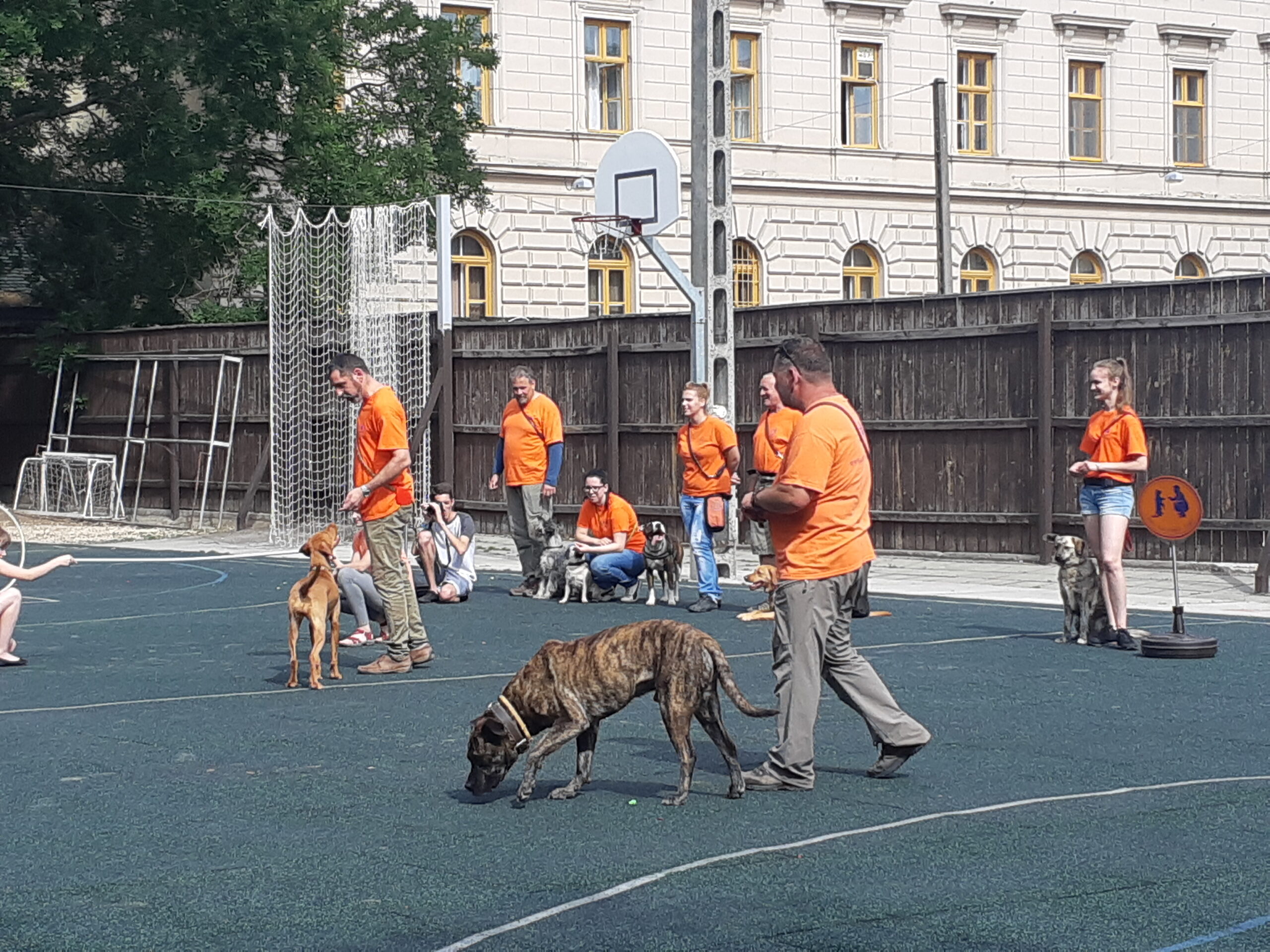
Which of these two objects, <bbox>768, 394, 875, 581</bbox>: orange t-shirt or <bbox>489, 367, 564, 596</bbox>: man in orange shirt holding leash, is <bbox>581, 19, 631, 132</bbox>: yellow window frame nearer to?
<bbox>489, 367, 564, 596</bbox>: man in orange shirt holding leash

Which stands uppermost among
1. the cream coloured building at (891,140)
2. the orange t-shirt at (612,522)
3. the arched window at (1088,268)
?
the cream coloured building at (891,140)

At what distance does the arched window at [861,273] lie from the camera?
44.2m

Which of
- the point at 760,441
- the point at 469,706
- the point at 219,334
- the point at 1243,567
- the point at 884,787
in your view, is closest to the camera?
the point at 884,787

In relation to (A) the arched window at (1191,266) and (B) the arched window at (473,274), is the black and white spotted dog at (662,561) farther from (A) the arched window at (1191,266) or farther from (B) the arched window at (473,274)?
(A) the arched window at (1191,266)

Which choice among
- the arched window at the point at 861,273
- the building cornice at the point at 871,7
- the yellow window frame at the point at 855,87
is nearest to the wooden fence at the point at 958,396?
the arched window at the point at 861,273

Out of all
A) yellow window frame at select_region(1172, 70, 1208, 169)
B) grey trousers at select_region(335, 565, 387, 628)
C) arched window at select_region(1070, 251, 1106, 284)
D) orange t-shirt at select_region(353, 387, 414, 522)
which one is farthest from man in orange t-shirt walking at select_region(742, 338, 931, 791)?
yellow window frame at select_region(1172, 70, 1208, 169)

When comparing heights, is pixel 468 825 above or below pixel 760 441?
below

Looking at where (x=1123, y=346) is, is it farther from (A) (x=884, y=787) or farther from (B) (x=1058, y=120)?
(B) (x=1058, y=120)

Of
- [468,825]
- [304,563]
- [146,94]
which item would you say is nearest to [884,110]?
[146,94]

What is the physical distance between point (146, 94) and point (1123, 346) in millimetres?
17727

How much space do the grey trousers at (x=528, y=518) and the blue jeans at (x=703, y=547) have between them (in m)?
1.78

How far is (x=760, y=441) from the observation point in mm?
14922

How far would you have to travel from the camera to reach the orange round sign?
44.3ft

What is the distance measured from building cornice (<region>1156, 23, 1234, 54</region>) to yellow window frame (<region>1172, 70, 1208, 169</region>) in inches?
27.8
